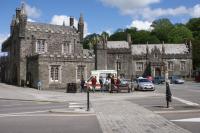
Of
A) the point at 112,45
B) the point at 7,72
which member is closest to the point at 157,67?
the point at 112,45

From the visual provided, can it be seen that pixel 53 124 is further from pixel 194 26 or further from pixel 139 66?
pixel 194 26

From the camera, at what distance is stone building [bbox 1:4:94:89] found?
52438 millimetres

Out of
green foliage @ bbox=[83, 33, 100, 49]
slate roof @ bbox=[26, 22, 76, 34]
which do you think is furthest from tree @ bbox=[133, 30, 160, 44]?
slate roof @ bbox=[26, 22, 76, 34]

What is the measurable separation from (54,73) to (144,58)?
159 ft

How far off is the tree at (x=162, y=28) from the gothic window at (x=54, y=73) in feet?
287

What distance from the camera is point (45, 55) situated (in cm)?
5194

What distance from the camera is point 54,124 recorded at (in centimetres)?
1623

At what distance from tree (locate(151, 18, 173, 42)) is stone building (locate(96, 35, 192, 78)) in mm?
A: 36480

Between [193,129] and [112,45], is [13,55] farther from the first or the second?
[193,129]

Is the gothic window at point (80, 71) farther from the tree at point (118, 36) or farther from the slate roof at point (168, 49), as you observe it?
the tree at point (118, 36)

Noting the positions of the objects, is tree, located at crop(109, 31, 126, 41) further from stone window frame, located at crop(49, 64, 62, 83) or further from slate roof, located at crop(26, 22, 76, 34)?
stone window frame, located at crop(49, 64, 62, 83)

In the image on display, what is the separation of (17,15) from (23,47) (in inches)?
411

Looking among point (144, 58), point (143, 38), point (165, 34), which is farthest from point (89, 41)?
point (144, 58)

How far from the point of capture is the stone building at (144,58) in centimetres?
9569
